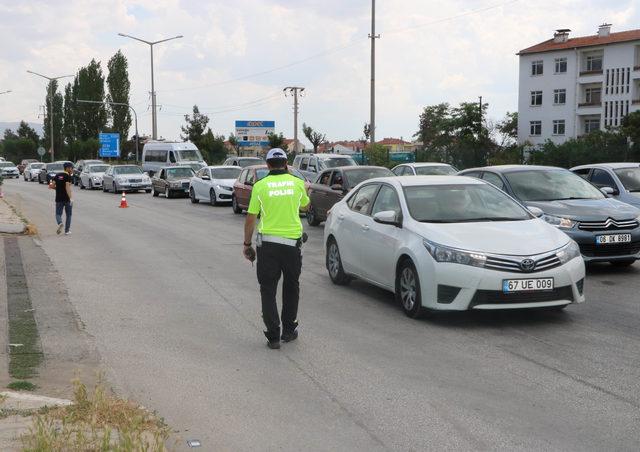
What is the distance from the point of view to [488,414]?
17.8ft

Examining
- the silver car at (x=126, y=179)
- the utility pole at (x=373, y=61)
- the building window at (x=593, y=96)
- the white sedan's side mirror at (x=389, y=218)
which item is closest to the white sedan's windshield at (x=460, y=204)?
the white sedan's side mirror at (x=389, y=218)

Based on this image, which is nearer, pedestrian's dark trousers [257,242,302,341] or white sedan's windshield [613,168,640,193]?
pedestrian's dark trousers [257,242,302,341]

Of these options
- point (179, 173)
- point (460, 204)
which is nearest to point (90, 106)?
point (179, 173)

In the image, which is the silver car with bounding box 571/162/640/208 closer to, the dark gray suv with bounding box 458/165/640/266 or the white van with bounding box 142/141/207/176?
the dark gray suv with bounding box 458/165/640/266

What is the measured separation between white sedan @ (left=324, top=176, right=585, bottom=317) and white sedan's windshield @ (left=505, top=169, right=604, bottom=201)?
118 inches

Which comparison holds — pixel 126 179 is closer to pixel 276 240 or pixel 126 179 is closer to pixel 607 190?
pixel 607 190

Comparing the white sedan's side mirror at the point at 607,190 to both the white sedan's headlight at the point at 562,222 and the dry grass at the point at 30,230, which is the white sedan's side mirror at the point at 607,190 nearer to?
the white sedan's headlight at the point at 562,222

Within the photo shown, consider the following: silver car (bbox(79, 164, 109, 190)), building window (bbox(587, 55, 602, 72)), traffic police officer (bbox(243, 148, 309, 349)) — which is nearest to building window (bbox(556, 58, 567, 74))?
building window (bbox(587, 55, 602, 72))

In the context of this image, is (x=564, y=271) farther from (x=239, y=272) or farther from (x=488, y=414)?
(x=239, y=272)

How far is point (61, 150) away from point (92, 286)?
9964cm

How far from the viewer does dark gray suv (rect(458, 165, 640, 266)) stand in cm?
1141

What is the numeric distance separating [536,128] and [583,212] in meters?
72.5

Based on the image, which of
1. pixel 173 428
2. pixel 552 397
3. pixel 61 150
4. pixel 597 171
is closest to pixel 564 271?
pixel 552 397

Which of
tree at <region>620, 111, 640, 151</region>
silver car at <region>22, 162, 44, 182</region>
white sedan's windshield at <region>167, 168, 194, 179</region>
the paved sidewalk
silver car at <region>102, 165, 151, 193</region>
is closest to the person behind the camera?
the paved sidewalk
